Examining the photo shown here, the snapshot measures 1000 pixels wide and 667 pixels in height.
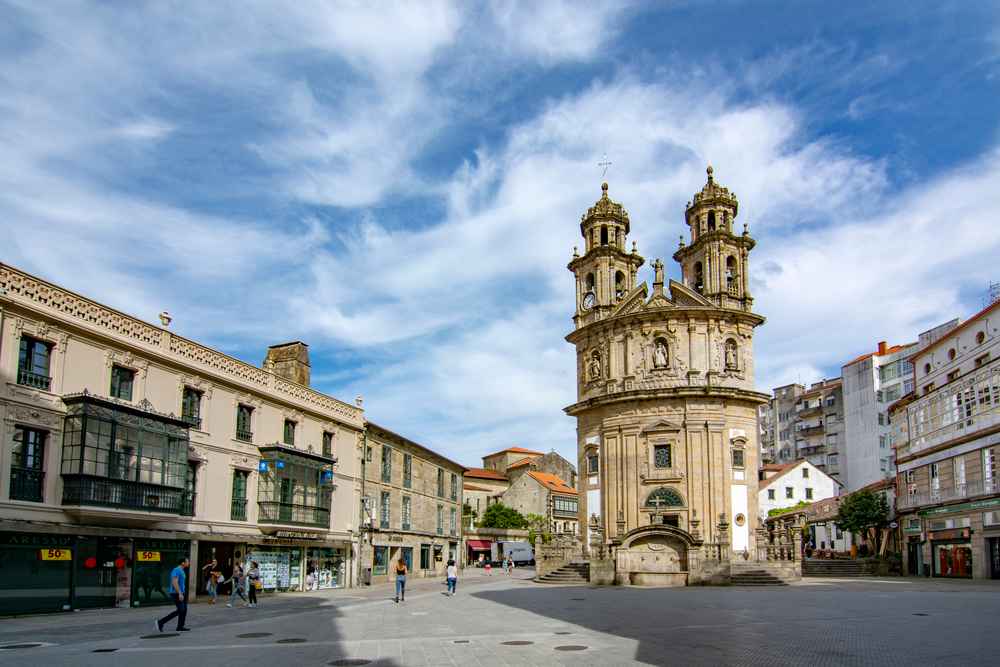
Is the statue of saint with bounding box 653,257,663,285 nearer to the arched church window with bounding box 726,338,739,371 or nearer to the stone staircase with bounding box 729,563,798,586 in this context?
the arched church window with bounding box 726,338,739,371

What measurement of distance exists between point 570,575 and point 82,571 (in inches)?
1060

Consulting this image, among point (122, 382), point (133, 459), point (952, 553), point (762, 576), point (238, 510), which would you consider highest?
point (122, 382)

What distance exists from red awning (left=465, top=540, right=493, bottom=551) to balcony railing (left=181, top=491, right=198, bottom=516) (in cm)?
5827

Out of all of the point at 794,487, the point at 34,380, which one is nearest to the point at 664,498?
the point at 34,380

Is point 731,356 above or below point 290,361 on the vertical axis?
above

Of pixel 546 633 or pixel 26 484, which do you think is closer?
pixel 546 633

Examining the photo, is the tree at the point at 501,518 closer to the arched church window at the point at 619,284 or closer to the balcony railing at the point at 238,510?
the arched church window at the point at 619,284

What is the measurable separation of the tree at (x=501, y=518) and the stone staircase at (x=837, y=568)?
4354cm

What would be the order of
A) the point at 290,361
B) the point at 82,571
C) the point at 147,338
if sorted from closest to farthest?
the point at 82,571, the point at 147,338, the point at 290,361

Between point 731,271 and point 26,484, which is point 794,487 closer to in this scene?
point 731,271

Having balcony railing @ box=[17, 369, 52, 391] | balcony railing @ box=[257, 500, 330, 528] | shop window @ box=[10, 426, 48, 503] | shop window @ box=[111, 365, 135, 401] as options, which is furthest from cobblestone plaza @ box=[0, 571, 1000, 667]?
shop window @ box=[111, 365, 135, 401]

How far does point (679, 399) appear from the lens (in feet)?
166

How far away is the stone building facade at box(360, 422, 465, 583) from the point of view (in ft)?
146

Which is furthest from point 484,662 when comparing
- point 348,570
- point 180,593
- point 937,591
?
point 348,570
